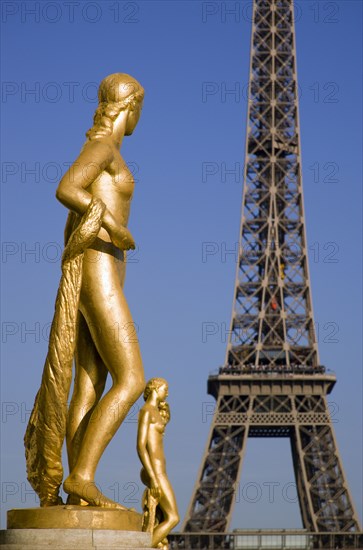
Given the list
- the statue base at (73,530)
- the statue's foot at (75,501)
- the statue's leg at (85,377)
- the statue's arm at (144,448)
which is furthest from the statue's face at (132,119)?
the statue base at (73,530)

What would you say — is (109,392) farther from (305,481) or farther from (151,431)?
(305,481)

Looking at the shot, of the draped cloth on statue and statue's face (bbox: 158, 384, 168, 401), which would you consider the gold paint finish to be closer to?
the draped cloth on statue

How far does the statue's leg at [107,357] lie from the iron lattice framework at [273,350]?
153 feet

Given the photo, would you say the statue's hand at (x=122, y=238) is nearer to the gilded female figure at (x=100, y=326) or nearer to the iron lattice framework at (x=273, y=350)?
Answer: the gilded female figure at (x=100, y=326)

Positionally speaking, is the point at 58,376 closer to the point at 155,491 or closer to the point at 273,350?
the point at 155,491

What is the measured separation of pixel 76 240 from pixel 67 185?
0.49 metres

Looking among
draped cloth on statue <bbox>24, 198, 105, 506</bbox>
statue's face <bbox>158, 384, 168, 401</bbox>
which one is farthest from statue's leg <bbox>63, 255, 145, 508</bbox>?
statue's face <bbox>158, 384, 168, 401</bbox>

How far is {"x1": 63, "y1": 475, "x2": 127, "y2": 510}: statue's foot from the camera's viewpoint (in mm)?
9000

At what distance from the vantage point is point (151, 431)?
35.0 ft

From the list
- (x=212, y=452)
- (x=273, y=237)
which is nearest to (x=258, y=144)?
(x=273, y=237)

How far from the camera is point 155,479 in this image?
10586 millimetres

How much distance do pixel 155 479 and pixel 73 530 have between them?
208 cm

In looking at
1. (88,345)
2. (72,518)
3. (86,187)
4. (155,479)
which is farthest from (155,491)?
(86,187)

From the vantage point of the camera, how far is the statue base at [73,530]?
8570mm
